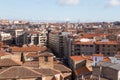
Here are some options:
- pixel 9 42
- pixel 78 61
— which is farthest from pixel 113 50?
pixel 9 42

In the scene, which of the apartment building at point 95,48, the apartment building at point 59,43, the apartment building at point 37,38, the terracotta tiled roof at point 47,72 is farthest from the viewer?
the apartment building at point 37,38

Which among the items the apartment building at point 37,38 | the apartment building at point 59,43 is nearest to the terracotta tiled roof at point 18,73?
the apartment building at point 59,43

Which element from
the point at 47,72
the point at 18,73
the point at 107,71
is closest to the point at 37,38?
the point at 47,72

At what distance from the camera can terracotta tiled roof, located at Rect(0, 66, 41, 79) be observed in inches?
1500

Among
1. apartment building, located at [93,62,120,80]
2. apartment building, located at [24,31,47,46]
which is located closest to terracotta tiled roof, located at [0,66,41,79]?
apartment building, located at [93,62,120,80]

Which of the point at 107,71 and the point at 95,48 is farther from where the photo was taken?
the point at 95,48

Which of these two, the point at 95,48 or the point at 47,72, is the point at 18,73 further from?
the point at 95,48

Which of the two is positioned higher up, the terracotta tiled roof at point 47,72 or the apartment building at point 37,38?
the terracotta tiled roof at point 47,72

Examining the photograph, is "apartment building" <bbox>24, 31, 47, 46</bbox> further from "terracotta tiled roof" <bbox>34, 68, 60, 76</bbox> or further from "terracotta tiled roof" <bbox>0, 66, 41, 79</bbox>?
"terracotta tiled roof" <bbox>0, 66, 41, 79</bbox>

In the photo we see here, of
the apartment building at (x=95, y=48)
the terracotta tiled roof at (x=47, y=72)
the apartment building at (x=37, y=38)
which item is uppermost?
the terracotta tiled roof at (x=47, y=72)

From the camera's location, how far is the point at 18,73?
38.8 m

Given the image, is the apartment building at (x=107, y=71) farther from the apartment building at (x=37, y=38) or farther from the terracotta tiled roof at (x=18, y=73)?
the apartment building at (x=37, y=38)

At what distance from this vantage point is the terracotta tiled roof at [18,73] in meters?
38.1

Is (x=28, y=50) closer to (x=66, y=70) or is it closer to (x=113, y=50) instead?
(x=113, y=50)
